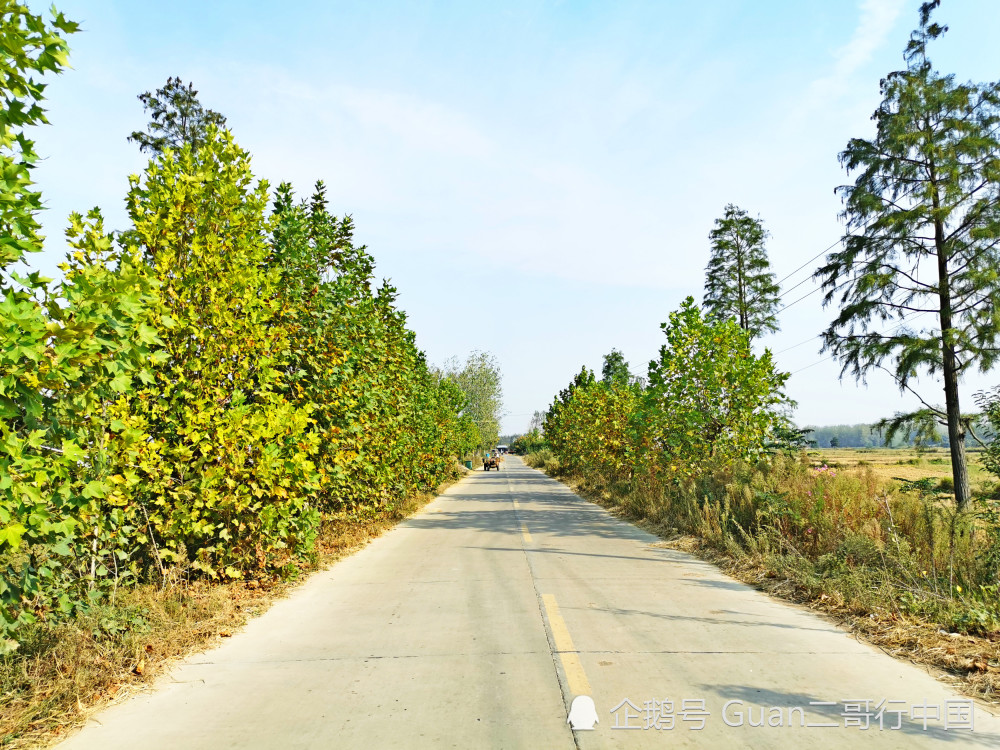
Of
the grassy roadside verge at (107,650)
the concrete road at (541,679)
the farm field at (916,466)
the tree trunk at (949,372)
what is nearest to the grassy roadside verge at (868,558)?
the concrete road at (541,679)

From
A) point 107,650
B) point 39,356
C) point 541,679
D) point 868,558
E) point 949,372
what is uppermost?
point 949,372

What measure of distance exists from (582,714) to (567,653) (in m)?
1.27

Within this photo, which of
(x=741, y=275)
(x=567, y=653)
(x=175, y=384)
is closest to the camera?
(x=567, y=653)

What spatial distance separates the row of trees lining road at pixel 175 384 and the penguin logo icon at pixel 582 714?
11.1ft

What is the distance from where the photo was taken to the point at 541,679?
15.9ft

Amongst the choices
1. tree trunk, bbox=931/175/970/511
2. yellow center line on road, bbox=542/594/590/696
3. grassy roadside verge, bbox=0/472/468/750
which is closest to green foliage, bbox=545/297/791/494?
tree trunk, bbox=931/175/970/511

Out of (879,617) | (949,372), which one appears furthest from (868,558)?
(949,372)

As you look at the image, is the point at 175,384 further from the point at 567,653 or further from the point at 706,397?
the point at 706,397

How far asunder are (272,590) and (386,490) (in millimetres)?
7104

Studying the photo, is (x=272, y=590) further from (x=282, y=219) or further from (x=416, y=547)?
(x=282, y=219)

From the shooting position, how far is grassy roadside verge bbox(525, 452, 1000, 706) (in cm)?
568

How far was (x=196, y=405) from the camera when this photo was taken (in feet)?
24.2

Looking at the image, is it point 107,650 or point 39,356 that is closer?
point 39,356

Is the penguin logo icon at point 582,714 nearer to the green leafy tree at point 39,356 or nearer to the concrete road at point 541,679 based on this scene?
the concrete road at point 541,679
